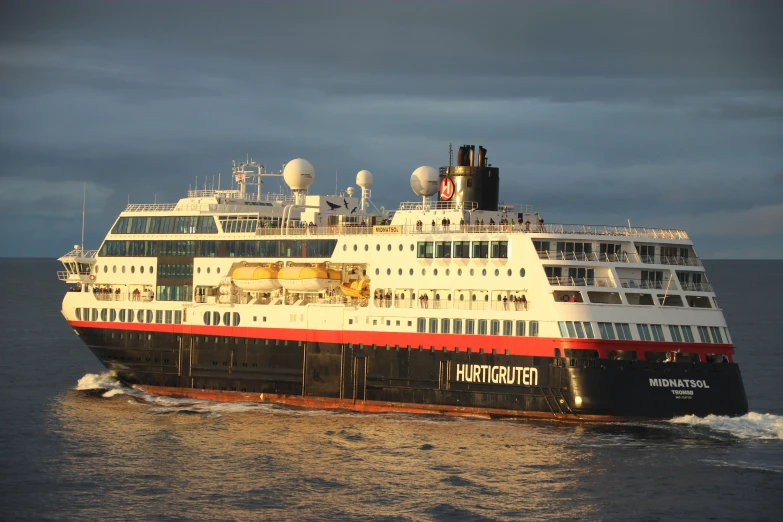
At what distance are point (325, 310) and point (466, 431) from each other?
12.6m

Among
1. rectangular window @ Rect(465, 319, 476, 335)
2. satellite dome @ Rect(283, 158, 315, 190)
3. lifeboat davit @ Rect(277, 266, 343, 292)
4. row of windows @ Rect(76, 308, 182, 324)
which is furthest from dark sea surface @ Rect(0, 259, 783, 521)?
satellite dome @ Rect(283, 158, 315, 190)

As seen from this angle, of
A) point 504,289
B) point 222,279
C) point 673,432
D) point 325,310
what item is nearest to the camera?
point 673,432

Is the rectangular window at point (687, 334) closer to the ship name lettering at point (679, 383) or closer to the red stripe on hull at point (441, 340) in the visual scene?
the red stripe on hull at point (441, 340)

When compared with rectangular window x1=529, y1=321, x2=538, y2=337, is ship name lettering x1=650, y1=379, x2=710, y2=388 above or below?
below

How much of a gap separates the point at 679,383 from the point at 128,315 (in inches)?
1337

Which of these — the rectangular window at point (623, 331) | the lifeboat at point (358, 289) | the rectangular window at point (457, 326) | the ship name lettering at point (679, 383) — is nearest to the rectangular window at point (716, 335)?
the ship name lettering at point (679, 383)

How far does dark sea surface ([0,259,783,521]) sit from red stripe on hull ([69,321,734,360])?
3.70 m

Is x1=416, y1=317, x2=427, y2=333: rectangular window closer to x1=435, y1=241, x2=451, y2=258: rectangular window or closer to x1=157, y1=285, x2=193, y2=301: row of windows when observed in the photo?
x1=435, y1=241, x2=451, y2=258: rectangular window

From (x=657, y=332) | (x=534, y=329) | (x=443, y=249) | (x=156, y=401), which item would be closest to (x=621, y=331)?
(x=657, y=332)

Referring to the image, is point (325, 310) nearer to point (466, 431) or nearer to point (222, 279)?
point (222, 279)

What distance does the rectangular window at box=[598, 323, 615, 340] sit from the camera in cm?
5816

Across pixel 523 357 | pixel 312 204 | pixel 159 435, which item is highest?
pixel 312 204

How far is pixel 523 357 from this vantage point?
59750 mm

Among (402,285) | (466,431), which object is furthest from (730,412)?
(402,285)
